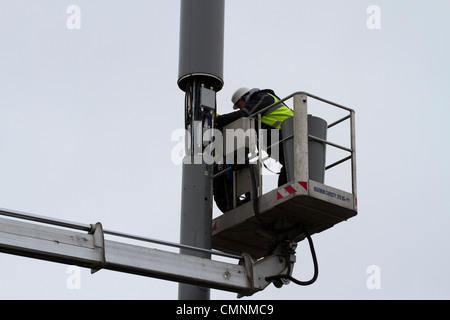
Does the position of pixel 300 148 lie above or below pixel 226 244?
above

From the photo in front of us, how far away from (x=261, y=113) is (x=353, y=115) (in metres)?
1.30

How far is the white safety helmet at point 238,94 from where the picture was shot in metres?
15.6

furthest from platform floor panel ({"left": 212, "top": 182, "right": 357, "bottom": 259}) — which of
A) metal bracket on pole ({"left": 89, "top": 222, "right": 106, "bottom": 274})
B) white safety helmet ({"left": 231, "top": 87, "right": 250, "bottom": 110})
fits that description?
metal bracket on pole ({"left": 89, "top": 222, "right": 106, "bottom": 274})

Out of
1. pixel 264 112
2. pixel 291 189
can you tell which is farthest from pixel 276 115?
pixel 291 189

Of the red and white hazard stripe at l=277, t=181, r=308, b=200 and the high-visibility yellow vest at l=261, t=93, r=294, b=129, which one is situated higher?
the high-visibility yellow vest at l=261, t=93, r=294, b=129

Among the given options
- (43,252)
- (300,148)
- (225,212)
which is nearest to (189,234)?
(225,212)

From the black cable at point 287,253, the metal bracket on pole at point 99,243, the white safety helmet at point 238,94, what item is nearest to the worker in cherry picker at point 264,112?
the white safety helmet at point 238,94

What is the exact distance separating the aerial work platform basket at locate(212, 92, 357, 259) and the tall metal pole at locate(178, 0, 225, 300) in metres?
0.45

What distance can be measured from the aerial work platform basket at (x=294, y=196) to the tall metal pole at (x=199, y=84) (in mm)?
452

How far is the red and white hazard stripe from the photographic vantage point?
45.1 feet

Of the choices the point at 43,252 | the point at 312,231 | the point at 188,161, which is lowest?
the point at 43,252

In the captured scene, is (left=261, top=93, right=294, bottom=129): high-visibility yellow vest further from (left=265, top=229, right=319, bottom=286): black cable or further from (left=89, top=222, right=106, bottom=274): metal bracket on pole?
(left=89, top=222, right=106, bottom=274): metal bracket on pole

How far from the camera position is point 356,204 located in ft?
47.2

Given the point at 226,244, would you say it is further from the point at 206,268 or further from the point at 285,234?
the point at 206,268
